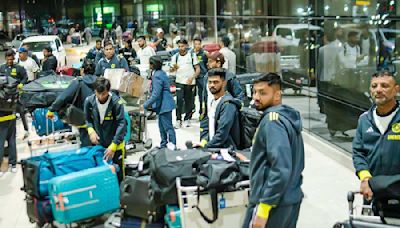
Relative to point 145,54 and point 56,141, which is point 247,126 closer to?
point 56,141

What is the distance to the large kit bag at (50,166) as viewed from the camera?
5625 millimetres

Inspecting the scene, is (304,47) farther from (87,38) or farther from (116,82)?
(87,38)

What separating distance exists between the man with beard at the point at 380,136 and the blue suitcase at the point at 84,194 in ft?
8.24

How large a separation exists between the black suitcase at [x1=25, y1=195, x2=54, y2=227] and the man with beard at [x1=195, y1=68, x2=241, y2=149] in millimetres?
1676

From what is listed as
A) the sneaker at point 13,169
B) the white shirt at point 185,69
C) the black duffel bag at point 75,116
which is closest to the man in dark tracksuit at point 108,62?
the white shirt at point 185,69

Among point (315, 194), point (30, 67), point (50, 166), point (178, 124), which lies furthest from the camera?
point (30, 67)

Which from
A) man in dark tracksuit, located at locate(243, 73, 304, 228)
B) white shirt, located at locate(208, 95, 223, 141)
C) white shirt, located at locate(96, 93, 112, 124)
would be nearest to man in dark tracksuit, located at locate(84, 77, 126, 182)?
white shirt, located at locate(96, 93, 112, 124)

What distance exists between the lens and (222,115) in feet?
17.8

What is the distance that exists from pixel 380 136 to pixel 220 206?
1364 millimetres

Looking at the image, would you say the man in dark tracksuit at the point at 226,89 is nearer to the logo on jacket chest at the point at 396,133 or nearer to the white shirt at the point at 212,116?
the white shirt at the point at 212,116

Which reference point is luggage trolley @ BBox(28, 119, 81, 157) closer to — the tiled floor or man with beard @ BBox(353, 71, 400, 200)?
the tiled floor

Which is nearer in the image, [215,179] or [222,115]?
[215,179]

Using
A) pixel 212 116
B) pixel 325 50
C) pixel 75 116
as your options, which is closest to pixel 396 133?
pixel 212 116

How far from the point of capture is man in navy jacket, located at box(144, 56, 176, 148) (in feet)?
28.3
